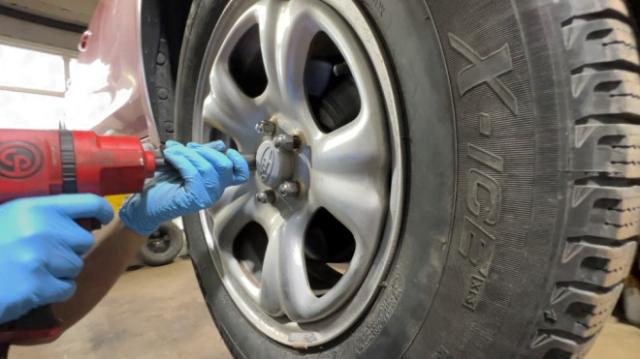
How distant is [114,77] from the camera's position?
1.55 meters

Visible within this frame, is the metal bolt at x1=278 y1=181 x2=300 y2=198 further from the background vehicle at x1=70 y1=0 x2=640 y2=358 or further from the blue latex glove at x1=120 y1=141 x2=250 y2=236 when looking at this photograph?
the blue latex glove at x1=120 y1=141 x2=250 y2=236

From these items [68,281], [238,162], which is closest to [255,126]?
[238,162]

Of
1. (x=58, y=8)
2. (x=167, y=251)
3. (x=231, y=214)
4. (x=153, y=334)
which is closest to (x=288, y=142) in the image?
(x=231, y=214)

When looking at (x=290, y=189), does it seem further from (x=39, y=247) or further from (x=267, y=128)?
(x=39, y=247)

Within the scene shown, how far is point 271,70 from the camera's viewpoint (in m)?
0.86

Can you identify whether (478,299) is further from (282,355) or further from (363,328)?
(282,355)

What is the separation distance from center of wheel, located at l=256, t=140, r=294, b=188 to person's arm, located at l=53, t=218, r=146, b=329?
1.03 feet

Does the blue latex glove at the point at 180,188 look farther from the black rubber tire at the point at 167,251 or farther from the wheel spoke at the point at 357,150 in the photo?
the black rubber tire at the point at 167,251

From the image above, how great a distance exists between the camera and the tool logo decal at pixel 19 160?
587mm

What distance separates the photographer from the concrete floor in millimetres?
1571

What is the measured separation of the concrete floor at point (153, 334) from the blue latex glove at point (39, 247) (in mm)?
1031

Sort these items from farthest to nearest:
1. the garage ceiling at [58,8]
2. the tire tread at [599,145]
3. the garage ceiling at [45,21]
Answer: the garage ceiling at [45,21], the garage ceiling at [58,8], the tire tread at [599,145]

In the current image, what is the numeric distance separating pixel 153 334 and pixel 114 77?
1.08m

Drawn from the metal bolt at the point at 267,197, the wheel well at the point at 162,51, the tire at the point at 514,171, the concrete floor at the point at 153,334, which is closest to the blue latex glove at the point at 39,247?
the metal bolt at the point at 267,197
